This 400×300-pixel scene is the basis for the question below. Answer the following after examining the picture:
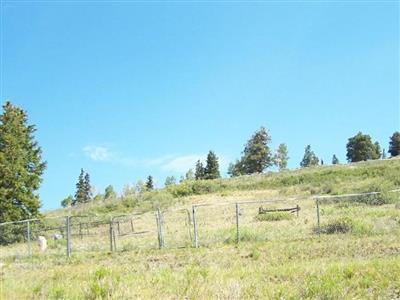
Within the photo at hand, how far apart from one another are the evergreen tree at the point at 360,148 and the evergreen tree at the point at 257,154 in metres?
16.4

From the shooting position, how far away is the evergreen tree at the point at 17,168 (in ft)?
105

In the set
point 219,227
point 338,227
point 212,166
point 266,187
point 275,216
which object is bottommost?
point 219,227

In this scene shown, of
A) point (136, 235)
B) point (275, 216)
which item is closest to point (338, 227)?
point (275, 216)

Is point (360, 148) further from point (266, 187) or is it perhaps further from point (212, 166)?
point (266, 187)

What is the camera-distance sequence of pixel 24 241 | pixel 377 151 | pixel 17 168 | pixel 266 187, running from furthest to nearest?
pixel 377 151 → pixel 266 187 → pixel 17 168 → pixel 24 241

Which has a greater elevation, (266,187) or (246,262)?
(266,187)

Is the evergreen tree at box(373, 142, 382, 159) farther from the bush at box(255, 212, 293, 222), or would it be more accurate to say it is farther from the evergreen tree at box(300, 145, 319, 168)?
the bush at box(255, 212, 293, 222)

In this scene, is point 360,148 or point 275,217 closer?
point 275,217

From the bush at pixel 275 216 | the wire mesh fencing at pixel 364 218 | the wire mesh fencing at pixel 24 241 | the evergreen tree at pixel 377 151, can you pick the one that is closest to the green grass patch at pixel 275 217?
the bush at pixel 275 216

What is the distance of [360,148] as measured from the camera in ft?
308

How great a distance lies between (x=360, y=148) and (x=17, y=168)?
239ft

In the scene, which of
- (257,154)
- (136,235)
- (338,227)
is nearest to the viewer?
(338,227)

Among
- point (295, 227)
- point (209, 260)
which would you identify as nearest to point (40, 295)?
point (209, 260)

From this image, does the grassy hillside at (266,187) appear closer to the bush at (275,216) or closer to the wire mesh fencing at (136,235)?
the wire mesh fencing at (136,235)
